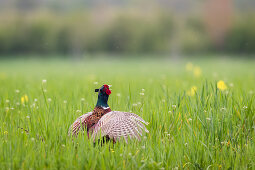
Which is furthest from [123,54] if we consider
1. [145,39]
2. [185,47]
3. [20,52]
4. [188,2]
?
[20,52]

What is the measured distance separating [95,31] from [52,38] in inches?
255

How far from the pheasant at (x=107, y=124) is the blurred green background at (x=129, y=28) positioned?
98.7 feet

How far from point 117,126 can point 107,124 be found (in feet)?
0.35

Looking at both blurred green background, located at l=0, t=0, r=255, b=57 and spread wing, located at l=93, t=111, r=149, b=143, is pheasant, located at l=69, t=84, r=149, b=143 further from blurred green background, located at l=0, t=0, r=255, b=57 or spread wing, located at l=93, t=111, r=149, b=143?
blurred green background, located at l=0, t=0, r=255, b=57

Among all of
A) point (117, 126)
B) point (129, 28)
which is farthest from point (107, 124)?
point (129, 28)

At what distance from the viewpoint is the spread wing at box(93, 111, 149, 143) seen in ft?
9.20

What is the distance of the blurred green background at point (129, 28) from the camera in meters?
33.3

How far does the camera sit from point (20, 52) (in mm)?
40656

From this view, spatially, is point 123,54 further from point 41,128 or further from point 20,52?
point 41,128

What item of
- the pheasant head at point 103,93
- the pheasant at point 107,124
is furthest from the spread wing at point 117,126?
the pheasant head at point 103,93

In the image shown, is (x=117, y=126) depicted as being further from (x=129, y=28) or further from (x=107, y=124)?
(x=129, y=28)

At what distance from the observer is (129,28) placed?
120 ft

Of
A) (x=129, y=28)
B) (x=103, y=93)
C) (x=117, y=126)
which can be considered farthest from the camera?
(x=129, y=28)

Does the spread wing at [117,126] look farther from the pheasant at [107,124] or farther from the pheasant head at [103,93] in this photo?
the pheasant head at [103,93]
